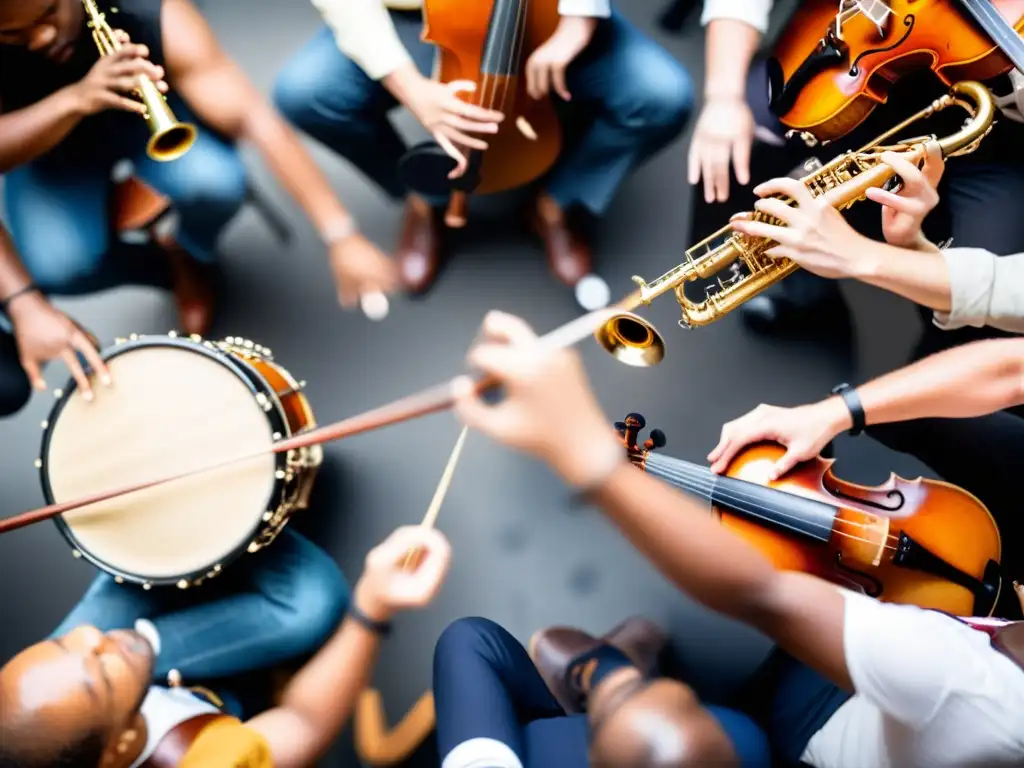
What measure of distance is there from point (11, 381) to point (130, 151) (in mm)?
610

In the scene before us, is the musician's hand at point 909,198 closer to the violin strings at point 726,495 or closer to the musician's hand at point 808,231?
the musician's hand at point 808,231

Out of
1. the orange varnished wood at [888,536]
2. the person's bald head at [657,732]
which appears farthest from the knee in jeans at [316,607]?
the orange varnished wood at [888,536]

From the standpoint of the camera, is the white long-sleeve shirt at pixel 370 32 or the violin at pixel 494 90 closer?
the violin at pixel 494 90

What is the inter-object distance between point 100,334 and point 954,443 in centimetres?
204

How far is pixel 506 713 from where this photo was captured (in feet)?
4.56

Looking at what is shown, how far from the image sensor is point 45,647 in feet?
4.45

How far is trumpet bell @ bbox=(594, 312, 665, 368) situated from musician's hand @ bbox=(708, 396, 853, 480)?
0.24m

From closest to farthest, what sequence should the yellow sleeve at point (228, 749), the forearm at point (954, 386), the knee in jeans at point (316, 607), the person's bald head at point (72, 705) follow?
the person's bald head at point (72, 705)
the yellow sleeve at point (228, 749)
the forearm at point (954, 386)
the knee in jeans at point (316, 607)

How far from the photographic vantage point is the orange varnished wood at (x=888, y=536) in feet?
Answer: 4.65

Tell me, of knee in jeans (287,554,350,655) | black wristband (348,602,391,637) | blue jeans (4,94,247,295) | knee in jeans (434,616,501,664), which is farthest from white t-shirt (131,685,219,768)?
blue jeans (4,94,247,295)

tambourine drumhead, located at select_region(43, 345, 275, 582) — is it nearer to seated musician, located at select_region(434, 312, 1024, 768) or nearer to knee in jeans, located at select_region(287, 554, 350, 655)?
knee in jeans, located at select_region(287, 554, 350, 655)

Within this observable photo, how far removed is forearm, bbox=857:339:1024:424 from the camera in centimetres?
146

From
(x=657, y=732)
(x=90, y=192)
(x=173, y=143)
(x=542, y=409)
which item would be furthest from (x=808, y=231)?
(x=90, y=192)

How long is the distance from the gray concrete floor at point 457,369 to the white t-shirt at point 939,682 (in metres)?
0.69
